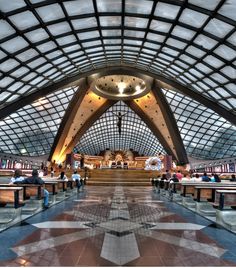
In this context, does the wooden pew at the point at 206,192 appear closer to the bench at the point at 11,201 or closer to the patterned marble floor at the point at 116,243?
A: the patterned marble floor at the point at 116,243

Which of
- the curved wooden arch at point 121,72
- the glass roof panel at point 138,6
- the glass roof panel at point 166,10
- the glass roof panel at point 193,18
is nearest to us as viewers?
the glass roof panel at point 193,18

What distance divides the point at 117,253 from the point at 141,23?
17983 mm

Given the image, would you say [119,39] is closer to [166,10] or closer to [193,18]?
[166,10]

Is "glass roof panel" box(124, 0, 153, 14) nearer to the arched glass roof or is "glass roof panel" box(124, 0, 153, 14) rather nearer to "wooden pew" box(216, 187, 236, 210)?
"wooden pew" box(216, 187, 236, 210)

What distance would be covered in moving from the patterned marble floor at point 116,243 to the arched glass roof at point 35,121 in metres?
33.8

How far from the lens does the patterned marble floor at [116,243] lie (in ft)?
14.6

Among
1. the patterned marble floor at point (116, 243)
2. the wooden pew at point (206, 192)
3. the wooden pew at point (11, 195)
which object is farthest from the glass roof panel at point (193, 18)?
the wooden pew at point (11, 195)

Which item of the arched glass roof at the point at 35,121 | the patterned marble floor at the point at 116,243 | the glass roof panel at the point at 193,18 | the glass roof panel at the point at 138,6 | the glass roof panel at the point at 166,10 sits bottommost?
the patterned marble floor at the point at 116,243

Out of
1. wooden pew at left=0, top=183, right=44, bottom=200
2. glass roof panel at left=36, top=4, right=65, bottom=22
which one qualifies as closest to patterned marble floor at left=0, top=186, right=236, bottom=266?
wooden pew at left=0, top=183, right=44, bottom=200

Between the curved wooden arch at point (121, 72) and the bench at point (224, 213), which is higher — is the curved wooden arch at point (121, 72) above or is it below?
above

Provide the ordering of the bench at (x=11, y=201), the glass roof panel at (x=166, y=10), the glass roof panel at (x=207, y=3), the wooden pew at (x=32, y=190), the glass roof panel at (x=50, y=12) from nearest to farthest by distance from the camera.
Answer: the bench at (x=11, y=201)
the wooden pew at (x=32, y=190)
the glass roof panel at (x=207, y=3)
the glass roof panel at (x=50, y=12)
the glass roof panel at (x=166, y=10)

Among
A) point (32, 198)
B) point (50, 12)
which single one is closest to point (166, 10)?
point (50, 12)

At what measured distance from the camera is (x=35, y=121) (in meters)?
45.0

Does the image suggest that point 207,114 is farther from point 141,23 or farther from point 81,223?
point 81,223
